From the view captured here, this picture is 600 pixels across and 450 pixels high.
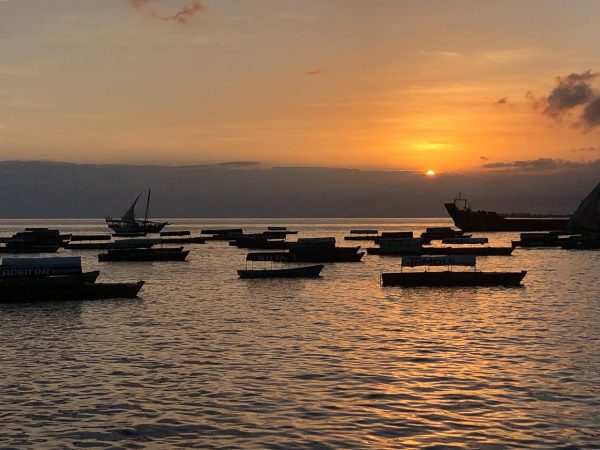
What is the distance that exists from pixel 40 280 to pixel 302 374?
35137mm

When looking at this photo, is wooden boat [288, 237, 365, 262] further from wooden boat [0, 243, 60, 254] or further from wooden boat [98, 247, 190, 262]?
wooden boat [0, 243, 60, 254]

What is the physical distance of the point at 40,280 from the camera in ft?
189

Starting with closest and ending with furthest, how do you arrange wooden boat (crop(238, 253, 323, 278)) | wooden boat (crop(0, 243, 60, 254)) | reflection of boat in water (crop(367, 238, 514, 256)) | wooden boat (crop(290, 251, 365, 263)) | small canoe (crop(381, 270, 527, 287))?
small canoe (crop(381, 270, 527, 287))
wooden boat (crop(238, 253, 323, 278))
wooden boat (crop(290, 251, 365, 263))
reflection of boat in water (crop(367, 238, 514, 256))
wooden boat (crop(0, 243, 60, 254))

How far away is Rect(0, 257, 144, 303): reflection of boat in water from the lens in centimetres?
5712

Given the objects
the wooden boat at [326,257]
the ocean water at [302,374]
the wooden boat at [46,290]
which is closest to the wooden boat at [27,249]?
the wooden boat at [326,257]

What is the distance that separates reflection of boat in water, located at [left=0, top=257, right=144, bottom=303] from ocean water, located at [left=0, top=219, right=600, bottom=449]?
1.54m

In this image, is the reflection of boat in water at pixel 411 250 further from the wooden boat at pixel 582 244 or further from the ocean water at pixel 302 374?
the ocean water at pixel 302 374

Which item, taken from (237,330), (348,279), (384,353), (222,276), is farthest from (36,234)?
(384,353)

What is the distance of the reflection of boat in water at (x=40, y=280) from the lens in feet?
187

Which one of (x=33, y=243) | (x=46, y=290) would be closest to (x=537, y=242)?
(x=33, y=243)

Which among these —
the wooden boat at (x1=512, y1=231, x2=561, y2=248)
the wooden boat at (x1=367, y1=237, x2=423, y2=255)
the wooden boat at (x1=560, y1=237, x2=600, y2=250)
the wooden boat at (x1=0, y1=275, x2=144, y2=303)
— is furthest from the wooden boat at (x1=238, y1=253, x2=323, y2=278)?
the wooden boat at (x1=560, y1=237, x2=600, y2=250)

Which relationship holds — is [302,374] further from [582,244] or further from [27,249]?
[27,249]

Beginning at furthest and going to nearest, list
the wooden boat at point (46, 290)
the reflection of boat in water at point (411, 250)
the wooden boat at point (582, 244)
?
the wooden boat at point (582, 244)
the reflection of boat in water at point (411, 250)
the wooden boat at point (46, 290)

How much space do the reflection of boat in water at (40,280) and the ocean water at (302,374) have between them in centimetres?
154
